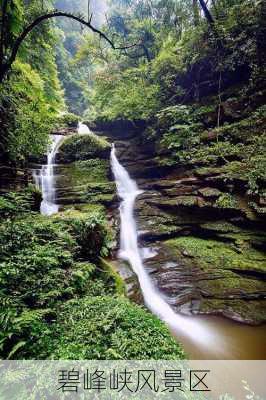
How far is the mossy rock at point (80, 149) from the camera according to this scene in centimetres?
1137

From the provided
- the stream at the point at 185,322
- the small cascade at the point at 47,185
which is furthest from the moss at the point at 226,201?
the small cascade at the point at 47,185

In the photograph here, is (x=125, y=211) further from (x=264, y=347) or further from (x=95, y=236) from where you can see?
(x=264, y=347)

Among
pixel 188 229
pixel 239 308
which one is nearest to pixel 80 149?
pixel 188 229

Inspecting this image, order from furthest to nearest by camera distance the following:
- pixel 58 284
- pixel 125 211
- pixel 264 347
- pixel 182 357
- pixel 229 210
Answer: pixel 125 211
pixel 229 210
pixel 264 347
pixel 58 284
pixel 182 357

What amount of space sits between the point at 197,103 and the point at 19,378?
434 inches

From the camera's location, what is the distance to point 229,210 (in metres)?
8.31

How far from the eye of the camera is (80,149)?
11.6 m

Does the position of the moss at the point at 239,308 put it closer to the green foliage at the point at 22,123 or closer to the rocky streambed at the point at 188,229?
the rocky streambed at the point at 188,229

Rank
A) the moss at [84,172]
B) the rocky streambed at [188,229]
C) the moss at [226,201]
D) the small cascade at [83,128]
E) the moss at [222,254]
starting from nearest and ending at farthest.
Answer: the rocky streambed at [188,229], the moss at [222,254], the moss at [226,201], the moss at [84,172], the small cascade at [83,128]

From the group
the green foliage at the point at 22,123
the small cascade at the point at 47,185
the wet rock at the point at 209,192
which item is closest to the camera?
the green foliage at the point at 22,123

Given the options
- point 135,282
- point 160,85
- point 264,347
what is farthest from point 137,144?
point 264,347

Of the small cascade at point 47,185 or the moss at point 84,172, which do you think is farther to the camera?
the moss at point 84,172

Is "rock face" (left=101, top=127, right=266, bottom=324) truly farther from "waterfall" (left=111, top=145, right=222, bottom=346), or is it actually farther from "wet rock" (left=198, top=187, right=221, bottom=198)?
"waterfall" (left=111, top=145, right=222, bottom=346)

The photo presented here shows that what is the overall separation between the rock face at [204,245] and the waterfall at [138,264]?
217 millimetres
